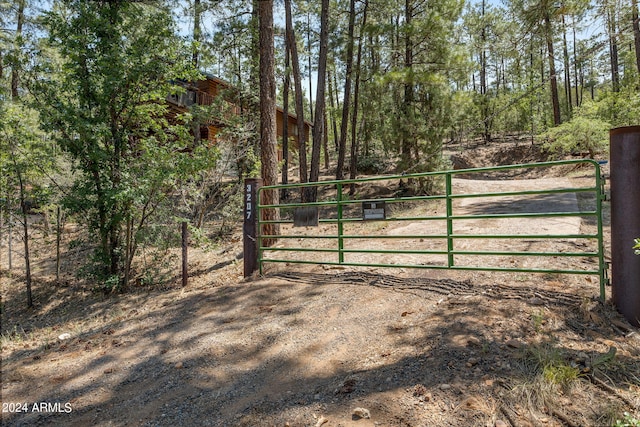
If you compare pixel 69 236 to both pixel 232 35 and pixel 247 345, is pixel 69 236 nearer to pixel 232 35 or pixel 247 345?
pixel 232 35

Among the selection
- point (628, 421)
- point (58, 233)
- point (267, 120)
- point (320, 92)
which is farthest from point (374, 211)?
point (58, 233)

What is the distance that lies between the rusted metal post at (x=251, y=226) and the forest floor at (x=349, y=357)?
318 millimetres

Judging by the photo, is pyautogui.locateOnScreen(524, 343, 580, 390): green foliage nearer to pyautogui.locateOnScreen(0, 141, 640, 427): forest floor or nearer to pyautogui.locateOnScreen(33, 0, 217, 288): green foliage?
pyautogui.locateOnScreen(0, 141, 640, 427): forest floor

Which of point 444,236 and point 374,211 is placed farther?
point 374,211

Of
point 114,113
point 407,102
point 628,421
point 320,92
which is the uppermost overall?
point 320,92

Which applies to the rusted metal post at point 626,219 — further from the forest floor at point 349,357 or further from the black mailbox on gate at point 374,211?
the black mailbox on gate at point 374,211

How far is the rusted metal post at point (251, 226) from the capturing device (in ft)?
22.2

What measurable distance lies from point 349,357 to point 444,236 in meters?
2.07

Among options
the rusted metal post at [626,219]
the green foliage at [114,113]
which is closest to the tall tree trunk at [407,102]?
the green foliage at [114,113]

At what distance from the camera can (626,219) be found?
3.56 metres

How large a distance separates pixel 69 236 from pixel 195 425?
13.5 meters

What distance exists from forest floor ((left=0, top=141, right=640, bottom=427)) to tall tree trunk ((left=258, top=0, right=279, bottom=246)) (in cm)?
176

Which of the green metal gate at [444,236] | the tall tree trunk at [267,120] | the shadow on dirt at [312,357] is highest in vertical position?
the tall tree trunk at [267,120]

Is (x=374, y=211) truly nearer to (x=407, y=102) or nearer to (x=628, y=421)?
(x=628, y=421)
